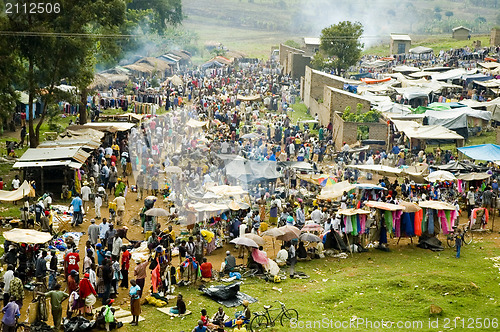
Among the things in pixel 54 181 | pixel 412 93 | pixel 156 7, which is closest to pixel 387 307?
pixel 54 181

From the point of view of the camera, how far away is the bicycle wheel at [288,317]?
14062mm

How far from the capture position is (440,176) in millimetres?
23203

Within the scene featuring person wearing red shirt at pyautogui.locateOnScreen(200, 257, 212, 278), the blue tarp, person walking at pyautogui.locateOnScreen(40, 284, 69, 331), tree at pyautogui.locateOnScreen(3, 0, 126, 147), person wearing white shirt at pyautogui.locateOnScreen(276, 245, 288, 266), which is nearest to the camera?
Answer: person walking at pyautogui.locateOnScreen(40, 284, 69, 331)

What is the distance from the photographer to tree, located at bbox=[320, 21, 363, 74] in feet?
181

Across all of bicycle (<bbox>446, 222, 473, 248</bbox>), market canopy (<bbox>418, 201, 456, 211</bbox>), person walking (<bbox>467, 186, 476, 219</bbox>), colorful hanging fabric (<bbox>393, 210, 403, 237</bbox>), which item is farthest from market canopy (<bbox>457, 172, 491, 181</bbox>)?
colorful hanging fabric (<bbox>393, 210, 403, 237</bbox>)

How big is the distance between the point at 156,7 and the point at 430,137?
48.2 metres

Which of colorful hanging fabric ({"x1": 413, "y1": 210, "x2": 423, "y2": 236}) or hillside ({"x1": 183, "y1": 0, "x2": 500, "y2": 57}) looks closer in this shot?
colorful hanging fabric ({"x1": 413, "y1": 210, "x2": 423, "y2": 236})

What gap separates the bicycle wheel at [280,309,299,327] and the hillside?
96350 millimetres

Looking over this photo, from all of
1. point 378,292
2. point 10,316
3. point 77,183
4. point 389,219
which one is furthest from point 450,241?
point 10,316

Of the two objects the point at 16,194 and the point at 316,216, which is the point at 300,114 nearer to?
the point at 316,216

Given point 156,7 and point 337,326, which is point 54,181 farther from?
point 156,7

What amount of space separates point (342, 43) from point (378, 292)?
42.6 m

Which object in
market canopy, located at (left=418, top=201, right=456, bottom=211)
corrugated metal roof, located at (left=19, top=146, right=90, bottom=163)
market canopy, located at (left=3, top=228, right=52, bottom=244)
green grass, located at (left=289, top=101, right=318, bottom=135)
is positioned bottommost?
green grass, located at (left=289, top=101, right=318, bottom=135)

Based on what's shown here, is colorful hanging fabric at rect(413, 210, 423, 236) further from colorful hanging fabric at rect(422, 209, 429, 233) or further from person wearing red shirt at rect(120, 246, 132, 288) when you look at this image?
person wearing red shirt at rect(120, 246, 132, 288)
